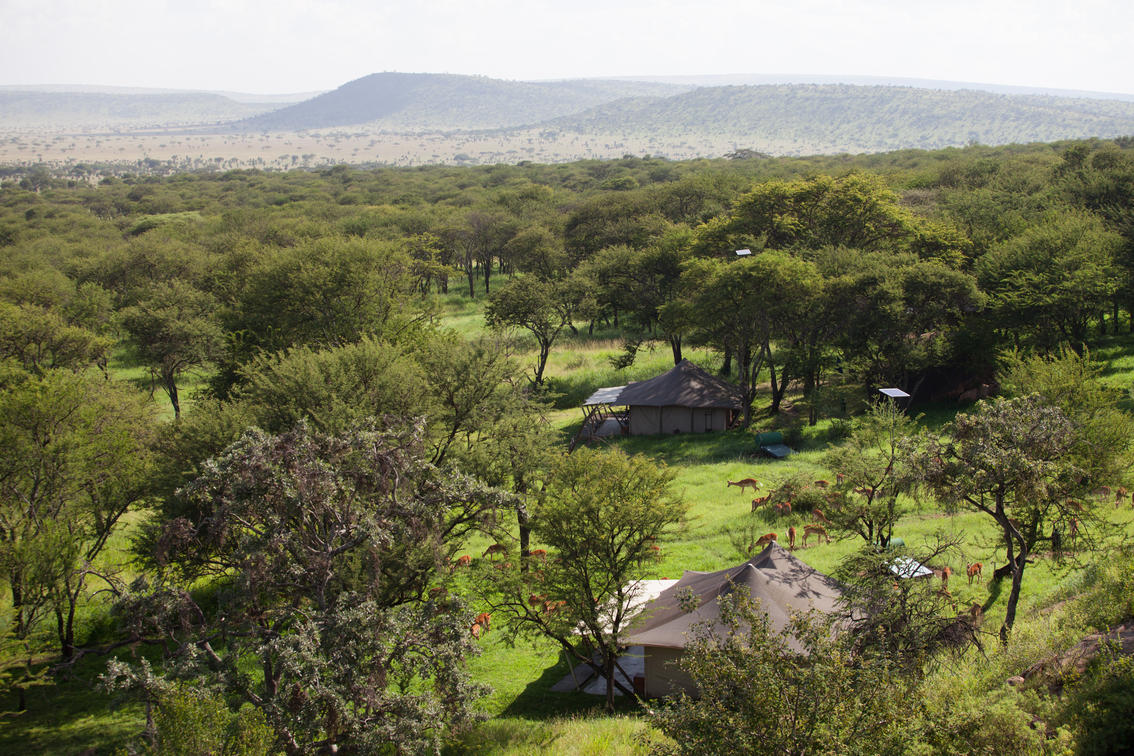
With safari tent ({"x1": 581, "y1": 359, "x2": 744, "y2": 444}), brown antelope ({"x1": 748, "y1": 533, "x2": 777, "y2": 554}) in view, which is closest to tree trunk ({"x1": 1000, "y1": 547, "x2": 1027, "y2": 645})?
brown antelope ({"x1": 748, "y1": 533, "x2": 777, "y2": 554})

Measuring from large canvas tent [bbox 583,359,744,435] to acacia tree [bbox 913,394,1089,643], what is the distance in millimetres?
21426

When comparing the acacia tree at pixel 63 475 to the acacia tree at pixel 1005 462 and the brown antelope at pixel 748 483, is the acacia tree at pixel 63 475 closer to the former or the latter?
the acacia tree at pixel 1005 462

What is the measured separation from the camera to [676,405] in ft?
118

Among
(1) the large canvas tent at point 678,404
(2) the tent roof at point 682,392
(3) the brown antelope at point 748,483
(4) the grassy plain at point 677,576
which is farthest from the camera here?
(1) the large canvas tent at point 678,404

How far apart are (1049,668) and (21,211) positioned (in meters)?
127

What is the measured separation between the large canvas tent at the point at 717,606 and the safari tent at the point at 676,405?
64.1 feet

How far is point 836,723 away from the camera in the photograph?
7746 millimetres

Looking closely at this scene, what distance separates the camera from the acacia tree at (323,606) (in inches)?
410

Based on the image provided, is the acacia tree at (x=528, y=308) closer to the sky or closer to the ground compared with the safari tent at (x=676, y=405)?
closer to the sky

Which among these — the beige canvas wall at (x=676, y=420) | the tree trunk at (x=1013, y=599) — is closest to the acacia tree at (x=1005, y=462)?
the tree trunk at (x=1013, y=599)

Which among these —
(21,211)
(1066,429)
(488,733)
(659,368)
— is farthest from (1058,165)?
(21,211)

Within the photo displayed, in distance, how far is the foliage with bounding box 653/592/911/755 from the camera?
Answer: 772 cm

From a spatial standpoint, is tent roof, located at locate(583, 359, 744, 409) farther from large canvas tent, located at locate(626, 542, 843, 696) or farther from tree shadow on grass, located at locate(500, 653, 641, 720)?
tree shadow on grass, located at locate(500, 653, 641, 720)

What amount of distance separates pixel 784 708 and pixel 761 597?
756cm
